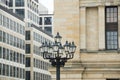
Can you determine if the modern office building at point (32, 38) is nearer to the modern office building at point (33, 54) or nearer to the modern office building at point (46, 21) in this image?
the modern office building at point (33, 54)

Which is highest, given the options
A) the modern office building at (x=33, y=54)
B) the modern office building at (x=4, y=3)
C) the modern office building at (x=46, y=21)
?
the modern office building at (x=4, y=3)

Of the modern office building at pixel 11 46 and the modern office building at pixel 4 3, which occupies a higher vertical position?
the modern office building at pixel 4 3

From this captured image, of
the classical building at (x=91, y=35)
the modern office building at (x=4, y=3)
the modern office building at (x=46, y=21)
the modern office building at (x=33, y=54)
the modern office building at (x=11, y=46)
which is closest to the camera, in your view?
the classical building at (x=91, y=35)

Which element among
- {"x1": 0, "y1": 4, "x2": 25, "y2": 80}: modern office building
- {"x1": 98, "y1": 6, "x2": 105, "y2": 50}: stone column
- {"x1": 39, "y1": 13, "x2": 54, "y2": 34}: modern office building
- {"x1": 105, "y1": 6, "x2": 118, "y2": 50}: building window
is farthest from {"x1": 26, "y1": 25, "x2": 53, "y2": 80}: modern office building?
{"x1": 98, "y1": 6, "x2": 105, "y2": 50}: stone column

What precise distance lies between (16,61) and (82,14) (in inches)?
2453

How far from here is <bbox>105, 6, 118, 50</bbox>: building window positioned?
129ft

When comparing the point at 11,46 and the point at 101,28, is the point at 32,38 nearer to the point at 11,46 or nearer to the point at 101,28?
the point at 11,46

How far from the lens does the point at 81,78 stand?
3941 cm

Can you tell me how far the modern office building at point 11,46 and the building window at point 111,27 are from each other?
53.0 meters

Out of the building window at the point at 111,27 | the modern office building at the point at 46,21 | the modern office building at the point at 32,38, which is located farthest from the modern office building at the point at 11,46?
the building window at the point at 111,27

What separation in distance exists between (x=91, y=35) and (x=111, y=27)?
153 cm

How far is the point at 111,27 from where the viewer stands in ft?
130

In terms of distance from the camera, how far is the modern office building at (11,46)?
9224cm

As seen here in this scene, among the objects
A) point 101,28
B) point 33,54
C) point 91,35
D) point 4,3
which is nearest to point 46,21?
point 33,54
